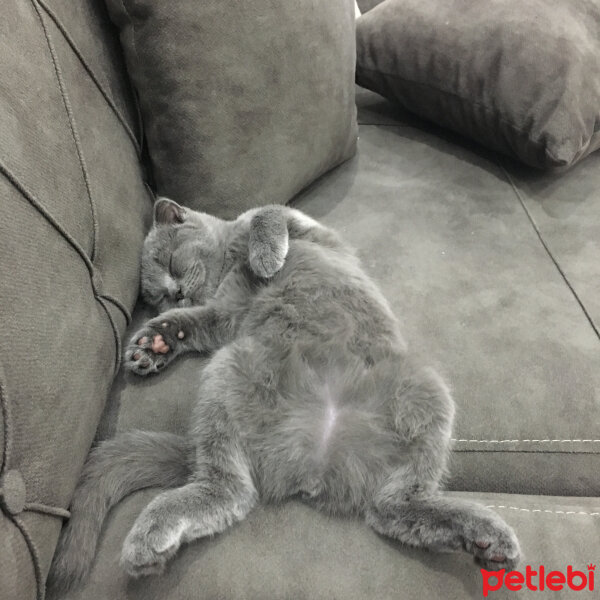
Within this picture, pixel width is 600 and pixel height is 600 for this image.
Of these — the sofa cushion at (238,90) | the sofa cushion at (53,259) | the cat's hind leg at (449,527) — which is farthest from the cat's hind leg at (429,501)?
the sofa cushion at (238,90)

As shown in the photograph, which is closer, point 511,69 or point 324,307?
point 324,307

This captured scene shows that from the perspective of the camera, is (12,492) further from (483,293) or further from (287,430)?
(483,293)

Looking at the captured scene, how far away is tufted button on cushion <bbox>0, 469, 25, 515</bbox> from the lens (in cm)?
62

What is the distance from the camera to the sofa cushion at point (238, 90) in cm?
101

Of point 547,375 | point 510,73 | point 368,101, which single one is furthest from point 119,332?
point 368,101

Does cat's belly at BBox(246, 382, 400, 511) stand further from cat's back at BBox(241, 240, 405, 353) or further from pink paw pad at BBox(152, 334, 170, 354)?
pink paw pad at BBox(152, 334, 170, 354)

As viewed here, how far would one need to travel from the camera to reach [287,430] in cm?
87

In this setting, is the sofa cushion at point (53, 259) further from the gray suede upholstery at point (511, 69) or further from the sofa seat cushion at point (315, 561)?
the gray suede upholstery at point (511, 69)

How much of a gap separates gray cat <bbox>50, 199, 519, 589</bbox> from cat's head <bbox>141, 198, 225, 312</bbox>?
21 mm

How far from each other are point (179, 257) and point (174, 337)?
244mm

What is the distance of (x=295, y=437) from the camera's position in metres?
0.86

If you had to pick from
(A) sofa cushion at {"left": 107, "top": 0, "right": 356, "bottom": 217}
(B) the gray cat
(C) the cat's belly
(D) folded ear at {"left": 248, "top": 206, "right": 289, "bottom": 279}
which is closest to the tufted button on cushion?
(B) the gray cat

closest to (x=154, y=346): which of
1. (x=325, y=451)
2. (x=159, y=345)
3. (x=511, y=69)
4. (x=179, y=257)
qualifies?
(x=159, y=345)

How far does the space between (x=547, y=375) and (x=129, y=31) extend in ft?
3.47
